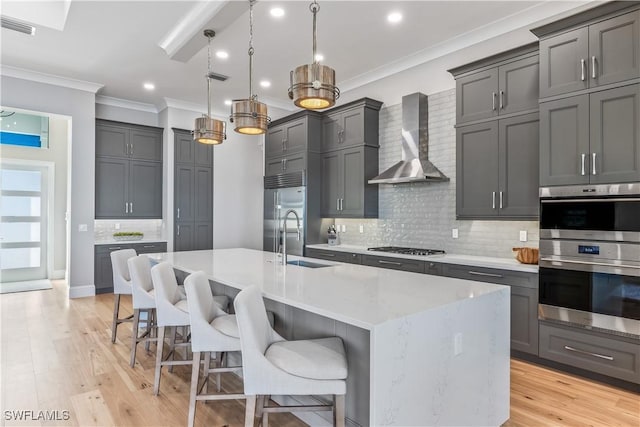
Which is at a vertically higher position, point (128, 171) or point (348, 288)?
point (128, 171)

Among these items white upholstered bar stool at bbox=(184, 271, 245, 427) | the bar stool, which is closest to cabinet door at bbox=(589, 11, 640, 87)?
white upholstered bar stool at bbox=(184, 271, 245, 427)

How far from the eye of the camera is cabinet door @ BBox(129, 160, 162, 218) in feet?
22.1

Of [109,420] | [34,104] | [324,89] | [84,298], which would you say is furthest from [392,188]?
[34,104]

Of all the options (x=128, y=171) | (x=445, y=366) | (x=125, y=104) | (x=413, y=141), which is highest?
(x=125, y=104)

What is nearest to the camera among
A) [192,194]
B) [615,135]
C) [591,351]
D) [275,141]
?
[615,135]

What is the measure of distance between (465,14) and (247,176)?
16.5 feet

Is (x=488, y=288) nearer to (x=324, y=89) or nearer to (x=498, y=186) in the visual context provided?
(x=324, y=89)

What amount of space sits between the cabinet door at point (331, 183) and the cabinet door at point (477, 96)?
6.33 ft

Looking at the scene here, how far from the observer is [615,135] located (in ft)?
9.45

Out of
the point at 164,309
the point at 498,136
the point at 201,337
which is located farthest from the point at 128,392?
the point at 498,136

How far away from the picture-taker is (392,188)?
17.1ft

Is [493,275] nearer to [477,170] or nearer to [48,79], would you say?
[477,170]

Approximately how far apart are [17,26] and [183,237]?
3759mm

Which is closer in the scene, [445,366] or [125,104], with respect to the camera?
[445,366]
